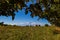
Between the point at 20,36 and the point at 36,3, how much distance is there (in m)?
8.62

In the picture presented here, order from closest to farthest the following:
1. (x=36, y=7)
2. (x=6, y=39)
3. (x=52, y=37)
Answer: (x=6, y=39), (x=52, y=37), (x=36, y=7)

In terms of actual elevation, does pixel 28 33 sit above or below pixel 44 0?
below

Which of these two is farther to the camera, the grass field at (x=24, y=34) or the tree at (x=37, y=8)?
the tree at (x=37, y=8)

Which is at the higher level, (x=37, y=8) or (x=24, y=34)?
(x=37, y=8)

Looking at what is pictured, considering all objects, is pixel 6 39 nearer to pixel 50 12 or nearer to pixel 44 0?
pixel 44 0

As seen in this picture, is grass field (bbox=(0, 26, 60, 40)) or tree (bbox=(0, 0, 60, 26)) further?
tree (bbox=(0, 0, 60, 26))

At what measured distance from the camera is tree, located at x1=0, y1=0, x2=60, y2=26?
52.6 ft

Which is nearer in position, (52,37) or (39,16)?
(52,37)

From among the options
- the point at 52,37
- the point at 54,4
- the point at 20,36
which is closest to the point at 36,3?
the point at 54,4

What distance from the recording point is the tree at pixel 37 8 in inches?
631

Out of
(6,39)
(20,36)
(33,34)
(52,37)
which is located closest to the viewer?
(6,39)

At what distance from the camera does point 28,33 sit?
901cm

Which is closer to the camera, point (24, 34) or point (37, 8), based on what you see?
point (24, 34)

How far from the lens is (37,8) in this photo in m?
17.1
